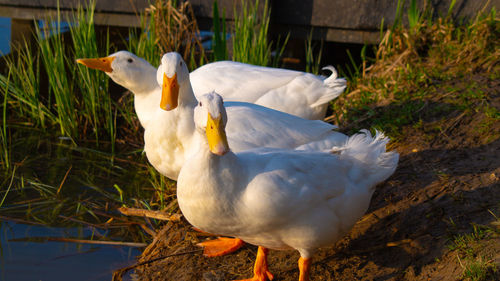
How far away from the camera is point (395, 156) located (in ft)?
10.4

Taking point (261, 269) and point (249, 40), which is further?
point (249, 40)

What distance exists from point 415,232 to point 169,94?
1795mm

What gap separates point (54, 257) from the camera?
12.4 ft

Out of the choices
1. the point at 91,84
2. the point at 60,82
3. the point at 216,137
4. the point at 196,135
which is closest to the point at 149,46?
the point at 91,84

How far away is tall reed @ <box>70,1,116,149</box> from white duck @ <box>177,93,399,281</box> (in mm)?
2605

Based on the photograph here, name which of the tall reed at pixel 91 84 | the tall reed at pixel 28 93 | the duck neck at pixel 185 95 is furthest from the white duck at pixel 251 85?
the tall reed at pixel 28 93

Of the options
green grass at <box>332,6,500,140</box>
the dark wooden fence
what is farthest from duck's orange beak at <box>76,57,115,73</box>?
green grass at <box>332,6,500,140</box>

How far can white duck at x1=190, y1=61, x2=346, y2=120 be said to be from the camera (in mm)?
4445

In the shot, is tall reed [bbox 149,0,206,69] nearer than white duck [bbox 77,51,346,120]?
No

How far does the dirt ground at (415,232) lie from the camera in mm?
3043

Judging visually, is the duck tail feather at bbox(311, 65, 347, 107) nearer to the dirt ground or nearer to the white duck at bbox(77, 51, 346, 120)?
the white duck at bbox(77, 51, 346, 120)

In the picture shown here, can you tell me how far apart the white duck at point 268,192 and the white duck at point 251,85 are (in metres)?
1.44

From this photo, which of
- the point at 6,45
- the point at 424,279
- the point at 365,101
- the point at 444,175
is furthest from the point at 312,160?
the point at 6,45

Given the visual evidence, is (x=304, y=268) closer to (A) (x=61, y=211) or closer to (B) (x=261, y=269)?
(B) (x=261, y=269)
